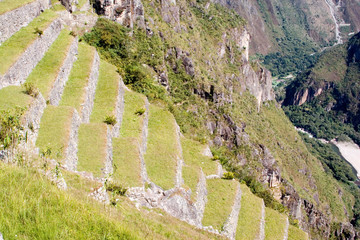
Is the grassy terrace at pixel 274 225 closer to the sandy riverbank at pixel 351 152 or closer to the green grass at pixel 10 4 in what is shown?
the green grass at pixel 10 4

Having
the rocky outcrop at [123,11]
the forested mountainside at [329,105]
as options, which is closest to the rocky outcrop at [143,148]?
the rocky outcrop at [123,11]

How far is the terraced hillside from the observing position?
23.6ft

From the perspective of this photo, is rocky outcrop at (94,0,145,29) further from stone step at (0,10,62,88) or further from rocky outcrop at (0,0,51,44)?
stone step at (0,10,62,88)

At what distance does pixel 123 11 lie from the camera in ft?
121

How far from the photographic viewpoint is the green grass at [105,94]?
1880cm

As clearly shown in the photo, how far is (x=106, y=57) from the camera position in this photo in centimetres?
2842

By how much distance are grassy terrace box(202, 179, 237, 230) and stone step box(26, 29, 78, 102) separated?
11389 millimetres

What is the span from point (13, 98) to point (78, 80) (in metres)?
5.95

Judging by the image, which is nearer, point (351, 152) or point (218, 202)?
point (218, 202)

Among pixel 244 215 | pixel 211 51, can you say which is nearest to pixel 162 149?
pixel 244 215

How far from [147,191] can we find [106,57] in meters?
17.2

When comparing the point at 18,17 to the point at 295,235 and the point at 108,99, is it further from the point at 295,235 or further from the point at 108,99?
the point at 295,235

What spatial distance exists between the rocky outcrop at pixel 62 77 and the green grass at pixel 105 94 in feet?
7.38

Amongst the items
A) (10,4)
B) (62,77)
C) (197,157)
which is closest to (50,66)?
(62,77)
